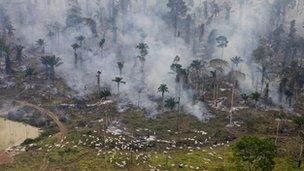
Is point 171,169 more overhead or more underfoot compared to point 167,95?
more underfoot

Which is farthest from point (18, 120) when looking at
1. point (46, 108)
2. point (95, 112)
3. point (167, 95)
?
point (167, 95)

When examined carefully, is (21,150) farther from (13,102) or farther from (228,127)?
(228,127)

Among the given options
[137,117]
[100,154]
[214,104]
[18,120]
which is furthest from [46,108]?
[214,104]

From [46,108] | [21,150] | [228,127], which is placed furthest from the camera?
[46,108]

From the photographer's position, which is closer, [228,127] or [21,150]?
[21,150]

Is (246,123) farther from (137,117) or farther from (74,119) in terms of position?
(74,119)

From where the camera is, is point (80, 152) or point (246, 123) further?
point (246, 123)

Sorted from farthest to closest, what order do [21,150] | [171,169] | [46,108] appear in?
[46,108]
[21,150]
[171,169]

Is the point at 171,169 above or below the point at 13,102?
below

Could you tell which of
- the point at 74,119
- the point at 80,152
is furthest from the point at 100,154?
the point at 74,119
